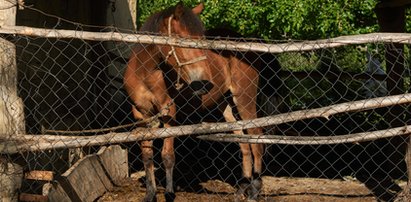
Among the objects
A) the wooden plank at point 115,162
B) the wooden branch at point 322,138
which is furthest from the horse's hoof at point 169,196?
the wooden branch at point 322,138

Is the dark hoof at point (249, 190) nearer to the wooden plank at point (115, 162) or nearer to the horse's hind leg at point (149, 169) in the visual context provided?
the horse's hind leg at point (149, 169)

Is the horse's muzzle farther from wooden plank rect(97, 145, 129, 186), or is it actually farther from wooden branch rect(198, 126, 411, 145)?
wooden plank rect(97, 145, 129, 186)

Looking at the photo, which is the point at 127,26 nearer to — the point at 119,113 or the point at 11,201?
the point at 119,113

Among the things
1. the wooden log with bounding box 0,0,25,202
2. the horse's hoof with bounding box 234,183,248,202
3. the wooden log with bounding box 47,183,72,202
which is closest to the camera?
the wooden log with bounding box 0,0,25,202

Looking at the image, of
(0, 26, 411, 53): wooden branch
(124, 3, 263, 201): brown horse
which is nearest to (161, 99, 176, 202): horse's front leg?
(124, 3, 263, 201): brown horse

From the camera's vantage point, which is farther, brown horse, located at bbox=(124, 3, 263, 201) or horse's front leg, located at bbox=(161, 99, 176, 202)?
horse's front leg, located at bbox=(161, 99, 176, 202)

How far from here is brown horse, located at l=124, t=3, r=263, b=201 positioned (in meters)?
6.01

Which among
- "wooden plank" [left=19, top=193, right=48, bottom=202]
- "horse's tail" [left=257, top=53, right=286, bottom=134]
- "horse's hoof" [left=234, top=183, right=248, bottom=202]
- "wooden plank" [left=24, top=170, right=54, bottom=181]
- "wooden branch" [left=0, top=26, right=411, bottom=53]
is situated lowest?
"horse's hoof" [left=234, top=183, right=248, bottom=202]

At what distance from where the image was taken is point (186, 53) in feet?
19.6

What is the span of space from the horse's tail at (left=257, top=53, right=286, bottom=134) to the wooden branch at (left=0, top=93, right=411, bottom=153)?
302 centimetres

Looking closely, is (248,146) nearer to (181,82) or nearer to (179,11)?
(181,82)

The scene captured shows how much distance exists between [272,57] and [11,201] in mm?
4099

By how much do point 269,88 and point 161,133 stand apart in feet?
12.0

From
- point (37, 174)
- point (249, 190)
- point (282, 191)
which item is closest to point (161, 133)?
point (37, 174)
